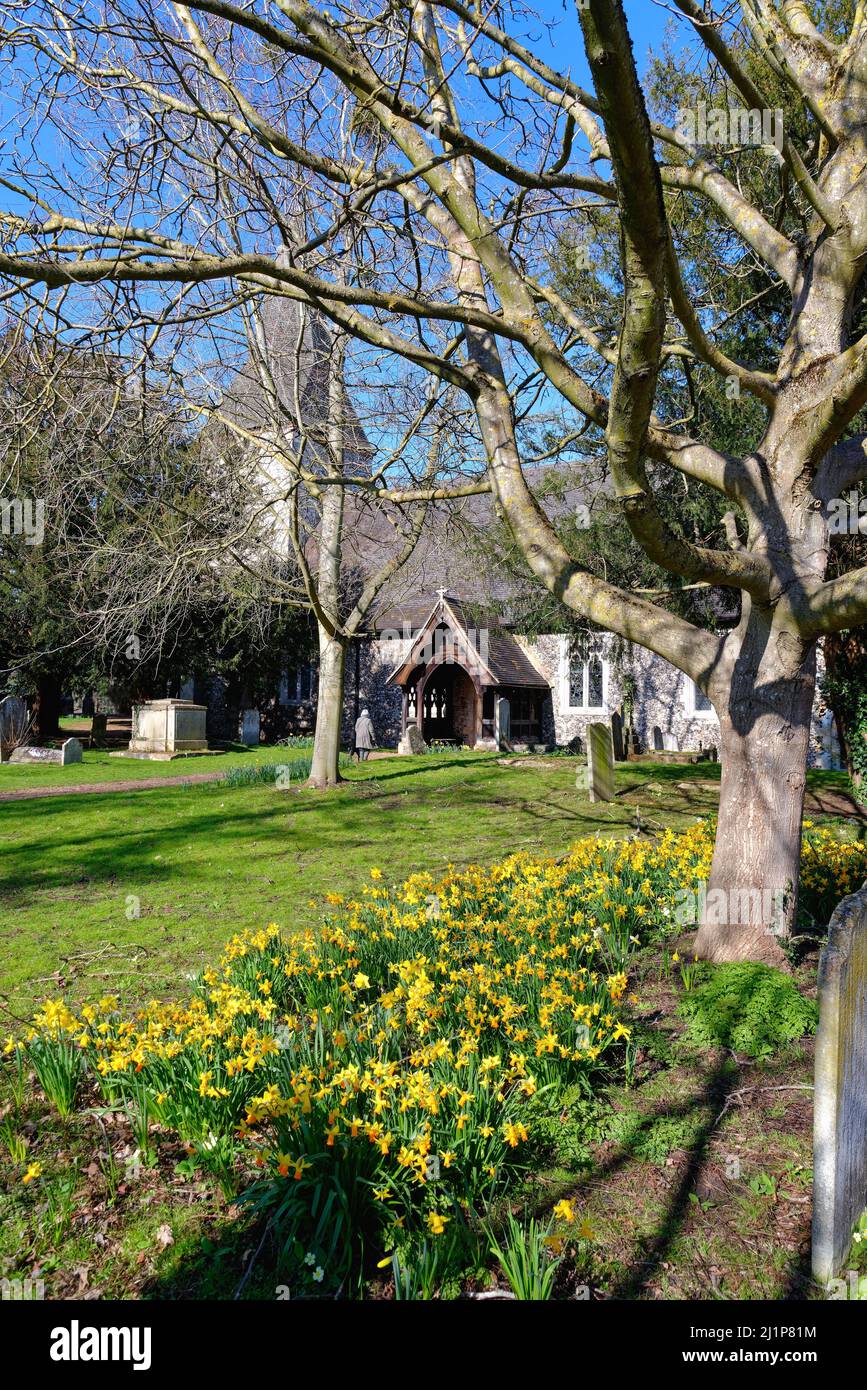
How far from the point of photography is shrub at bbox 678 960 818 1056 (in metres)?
4.59

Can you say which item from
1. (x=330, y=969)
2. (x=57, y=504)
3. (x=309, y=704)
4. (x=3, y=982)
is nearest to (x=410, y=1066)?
(x=330, y=969)

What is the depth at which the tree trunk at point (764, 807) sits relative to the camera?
5473 mm

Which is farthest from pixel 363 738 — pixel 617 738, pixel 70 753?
pixel 70 753

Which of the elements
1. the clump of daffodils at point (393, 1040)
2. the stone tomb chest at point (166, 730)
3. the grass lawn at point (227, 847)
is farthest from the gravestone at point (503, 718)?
the clump of daffodils at point (393, 1040)

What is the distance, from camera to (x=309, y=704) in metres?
31.0

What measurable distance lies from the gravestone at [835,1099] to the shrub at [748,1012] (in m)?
1.43

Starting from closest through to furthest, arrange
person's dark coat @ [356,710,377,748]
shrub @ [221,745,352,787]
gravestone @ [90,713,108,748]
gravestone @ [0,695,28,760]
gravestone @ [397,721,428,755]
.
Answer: shrub @ [221,745,352,787]
person's dark coat @ [356,710,377,748]
gravestone @ [0,695,28,760]
gravestone @ [397,721,428,755]
gravestone @ [90,713,108,748]

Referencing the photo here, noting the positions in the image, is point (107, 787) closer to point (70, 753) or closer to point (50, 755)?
point (70, 753)

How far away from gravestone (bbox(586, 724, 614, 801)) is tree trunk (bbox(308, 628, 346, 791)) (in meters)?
4.65

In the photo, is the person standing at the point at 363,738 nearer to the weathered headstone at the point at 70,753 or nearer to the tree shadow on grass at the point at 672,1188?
the weathered headstone at the point at 70,753

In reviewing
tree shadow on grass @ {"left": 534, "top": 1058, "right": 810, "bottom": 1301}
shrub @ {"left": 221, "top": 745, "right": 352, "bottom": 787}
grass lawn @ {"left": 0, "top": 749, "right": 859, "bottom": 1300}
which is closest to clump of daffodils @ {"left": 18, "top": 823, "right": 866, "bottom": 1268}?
grass lawn @ {"left": 0, "top": 749, "right": 859, "bottom": 1300}

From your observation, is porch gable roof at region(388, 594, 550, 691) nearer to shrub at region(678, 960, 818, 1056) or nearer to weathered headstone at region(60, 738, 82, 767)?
weathered headstone at region(60, 738, 82, 767)
